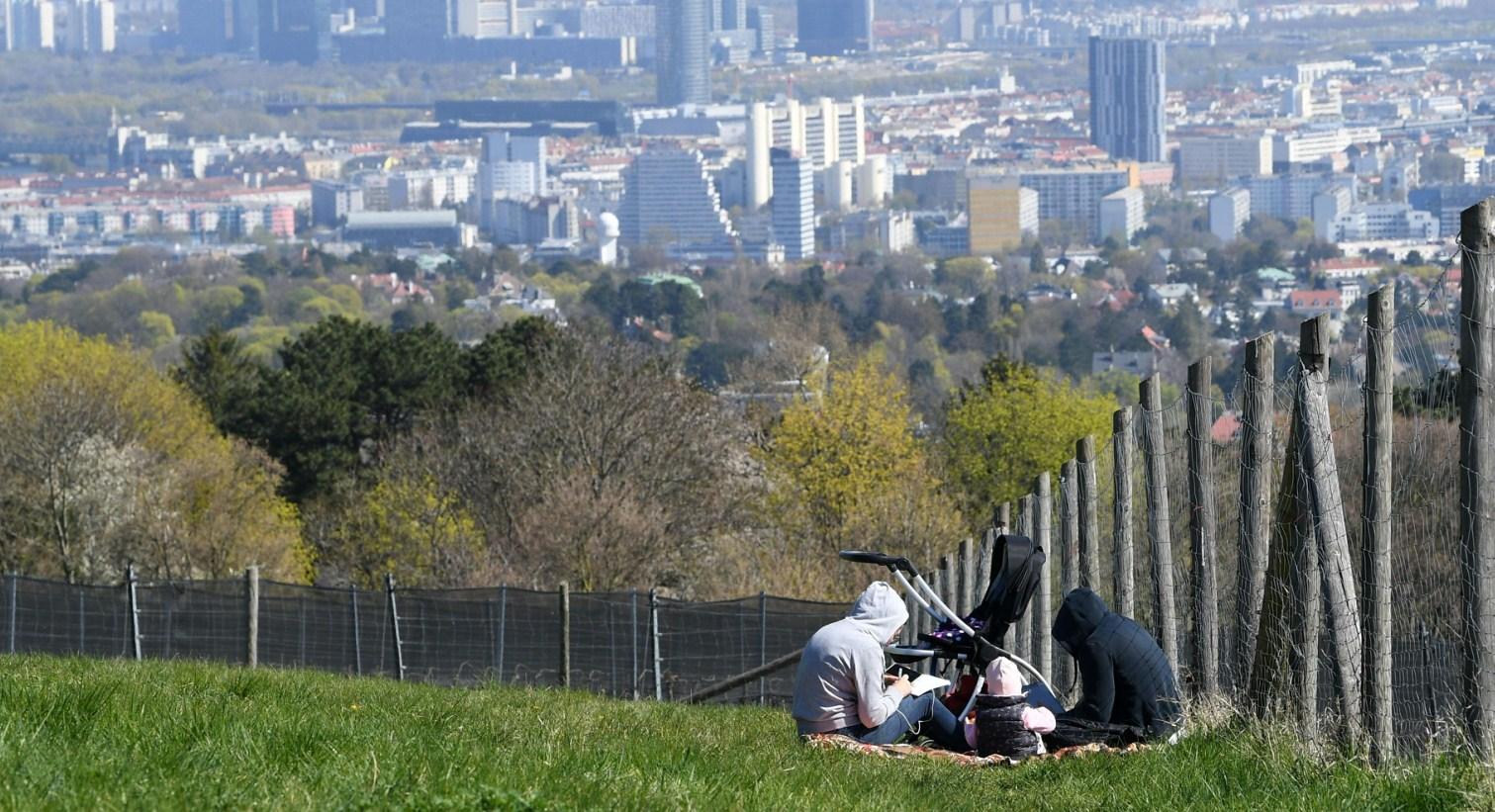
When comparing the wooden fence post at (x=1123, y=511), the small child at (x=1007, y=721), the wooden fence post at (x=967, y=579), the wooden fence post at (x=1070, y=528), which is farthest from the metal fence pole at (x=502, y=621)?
the small child at (x=1007, y=721)

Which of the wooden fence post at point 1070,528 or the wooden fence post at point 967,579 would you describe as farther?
the wooden fence post at point 967,579

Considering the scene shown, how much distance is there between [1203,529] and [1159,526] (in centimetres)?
47

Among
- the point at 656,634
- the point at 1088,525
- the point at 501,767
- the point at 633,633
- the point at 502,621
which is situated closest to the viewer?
the point at 501,767

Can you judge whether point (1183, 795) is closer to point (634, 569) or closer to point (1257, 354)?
point (1257, 354)

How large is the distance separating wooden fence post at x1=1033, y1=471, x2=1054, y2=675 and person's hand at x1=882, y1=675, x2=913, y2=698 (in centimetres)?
225

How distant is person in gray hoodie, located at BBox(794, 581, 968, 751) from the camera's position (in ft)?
26.6

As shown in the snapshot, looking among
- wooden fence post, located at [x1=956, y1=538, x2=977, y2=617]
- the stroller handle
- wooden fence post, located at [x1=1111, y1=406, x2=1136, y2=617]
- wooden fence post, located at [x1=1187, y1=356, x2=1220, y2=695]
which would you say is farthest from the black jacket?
wooden fence post, located at [x1=956, y1=538, x2=977, y2=617]

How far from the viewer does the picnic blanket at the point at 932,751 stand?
7.37 metres

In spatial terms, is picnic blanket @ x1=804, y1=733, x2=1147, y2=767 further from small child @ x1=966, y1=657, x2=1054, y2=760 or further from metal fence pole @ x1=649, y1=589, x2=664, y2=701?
metal fence pole @ x1=649, y1=589, x2=664, y2=701

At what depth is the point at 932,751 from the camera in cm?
797

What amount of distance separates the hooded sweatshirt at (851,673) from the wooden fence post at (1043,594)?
91.8 inches

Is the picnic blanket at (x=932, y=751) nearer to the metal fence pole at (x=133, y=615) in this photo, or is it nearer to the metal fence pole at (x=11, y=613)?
the metal fence pole at (x=133, y=615)

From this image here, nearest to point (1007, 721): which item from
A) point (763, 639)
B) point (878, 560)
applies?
point (878, 560)

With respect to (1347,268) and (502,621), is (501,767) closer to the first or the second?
(502,621)
